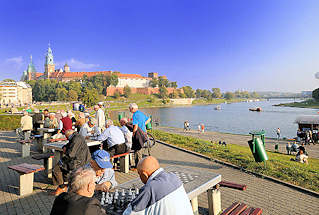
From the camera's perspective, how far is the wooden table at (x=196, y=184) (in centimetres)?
314

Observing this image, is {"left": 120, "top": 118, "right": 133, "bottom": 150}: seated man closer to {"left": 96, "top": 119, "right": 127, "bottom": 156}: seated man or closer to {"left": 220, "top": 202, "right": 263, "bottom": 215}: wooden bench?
{"left": 96, "top": 119, "right": 127, "bottom": 156}: seated man

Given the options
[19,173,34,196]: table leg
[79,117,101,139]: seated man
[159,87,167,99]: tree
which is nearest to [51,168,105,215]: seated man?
[19,173,34,196]: table leg

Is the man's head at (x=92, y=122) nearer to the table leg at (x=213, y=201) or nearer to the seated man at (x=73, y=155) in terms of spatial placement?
the seated man at (x=73, y=155)

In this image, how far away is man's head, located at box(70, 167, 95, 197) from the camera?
229cm

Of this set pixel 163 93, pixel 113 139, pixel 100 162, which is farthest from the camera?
pixel 163 93

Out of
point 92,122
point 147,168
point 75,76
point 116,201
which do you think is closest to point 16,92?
point 75,76

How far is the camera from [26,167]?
194 inches

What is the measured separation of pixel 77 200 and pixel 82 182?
0.26 metres

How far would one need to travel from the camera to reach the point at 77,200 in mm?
2064

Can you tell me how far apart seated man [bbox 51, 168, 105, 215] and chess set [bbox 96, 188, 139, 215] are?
0.33m

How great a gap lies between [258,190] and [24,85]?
107235 millimetres

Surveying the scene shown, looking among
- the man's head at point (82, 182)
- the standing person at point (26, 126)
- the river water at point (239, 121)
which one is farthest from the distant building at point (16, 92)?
the man's head at point (82, 182)

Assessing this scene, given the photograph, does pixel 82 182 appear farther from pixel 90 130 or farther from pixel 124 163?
pixel 90 130

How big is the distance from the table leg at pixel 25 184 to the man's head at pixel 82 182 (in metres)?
3.31
